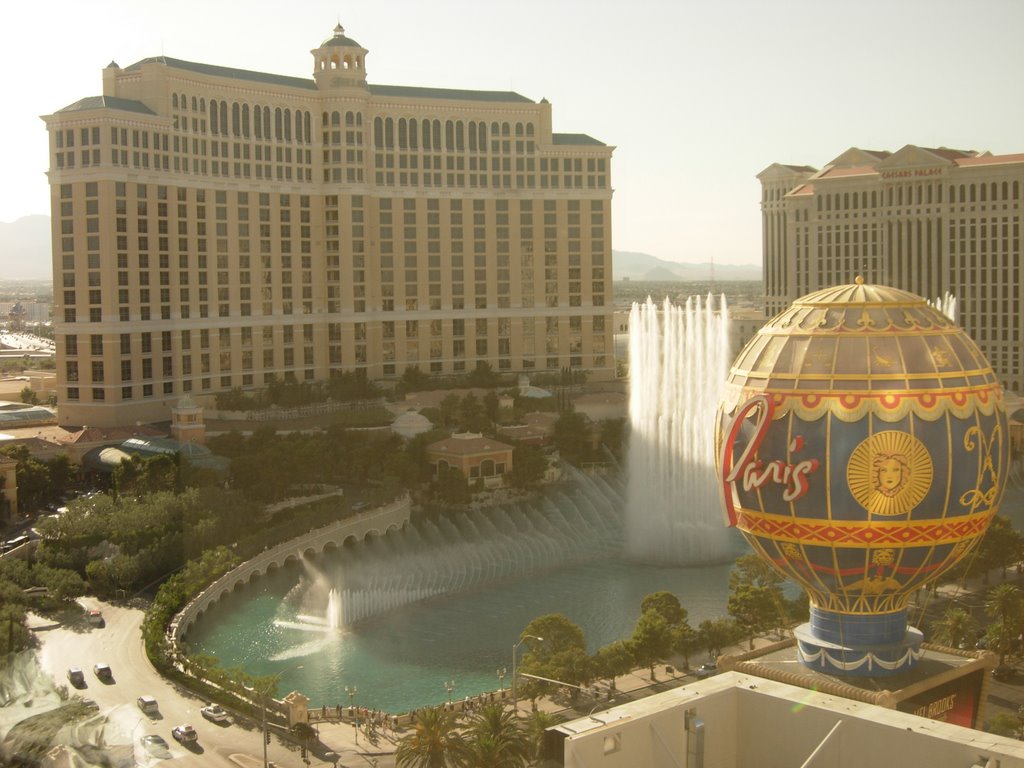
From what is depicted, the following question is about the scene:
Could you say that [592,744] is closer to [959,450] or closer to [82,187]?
[959,450]

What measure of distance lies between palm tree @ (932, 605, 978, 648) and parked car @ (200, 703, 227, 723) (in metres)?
18.5

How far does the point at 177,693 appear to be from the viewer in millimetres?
35875

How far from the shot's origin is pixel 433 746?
91.9ft

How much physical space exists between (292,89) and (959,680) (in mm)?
57779

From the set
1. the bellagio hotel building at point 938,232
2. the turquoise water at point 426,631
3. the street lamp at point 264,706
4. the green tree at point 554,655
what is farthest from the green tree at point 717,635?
the bellagio hotel building at point 938,232

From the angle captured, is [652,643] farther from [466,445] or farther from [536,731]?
[466,445]

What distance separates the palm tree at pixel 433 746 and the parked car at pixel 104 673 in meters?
11.8

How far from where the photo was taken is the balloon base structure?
81.7ft

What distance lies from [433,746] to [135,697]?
1099cm

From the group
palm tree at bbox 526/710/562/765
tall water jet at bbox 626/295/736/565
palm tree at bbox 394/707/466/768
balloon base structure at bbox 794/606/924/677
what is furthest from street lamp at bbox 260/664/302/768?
tall water jet at bbox 626/295/736/565

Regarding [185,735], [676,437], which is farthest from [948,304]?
[185,735]

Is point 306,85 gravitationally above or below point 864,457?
above

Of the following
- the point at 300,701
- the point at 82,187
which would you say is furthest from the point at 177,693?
the point at 82,187

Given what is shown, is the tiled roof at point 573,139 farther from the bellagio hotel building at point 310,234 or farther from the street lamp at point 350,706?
the street lamp at point 350,706
